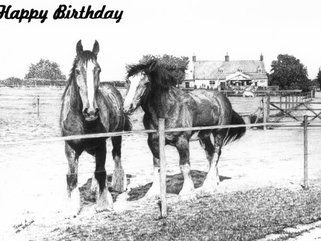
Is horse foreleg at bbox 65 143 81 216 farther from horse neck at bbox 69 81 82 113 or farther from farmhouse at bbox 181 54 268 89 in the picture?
farmhouse at bbox 181 54 268 89

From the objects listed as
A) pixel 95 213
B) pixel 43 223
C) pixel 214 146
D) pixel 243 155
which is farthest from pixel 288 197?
pixel 243 155

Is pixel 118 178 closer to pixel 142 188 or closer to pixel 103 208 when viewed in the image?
pixel 142 188

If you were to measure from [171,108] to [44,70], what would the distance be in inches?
3825

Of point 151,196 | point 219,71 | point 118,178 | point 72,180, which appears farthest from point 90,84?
point 219,71

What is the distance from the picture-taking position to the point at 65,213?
6.70 m

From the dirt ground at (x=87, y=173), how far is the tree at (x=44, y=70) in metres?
84.7

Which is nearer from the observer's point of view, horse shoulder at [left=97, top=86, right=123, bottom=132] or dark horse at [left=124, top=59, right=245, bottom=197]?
horse shoulder at [left=97, top=86, right=123, bottom=132]

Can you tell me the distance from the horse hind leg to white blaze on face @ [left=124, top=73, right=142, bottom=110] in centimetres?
233

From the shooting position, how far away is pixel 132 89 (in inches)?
294

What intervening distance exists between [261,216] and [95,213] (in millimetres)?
2500

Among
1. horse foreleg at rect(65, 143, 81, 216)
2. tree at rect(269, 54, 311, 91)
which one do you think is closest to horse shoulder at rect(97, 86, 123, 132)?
horse foreleg at rect(65, 143, 81, 216)

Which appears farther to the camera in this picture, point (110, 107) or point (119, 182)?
point (119, 182)

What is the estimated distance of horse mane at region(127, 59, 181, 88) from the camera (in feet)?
24.9

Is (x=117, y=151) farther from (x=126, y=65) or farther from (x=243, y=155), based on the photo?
(x=243, y=155)
